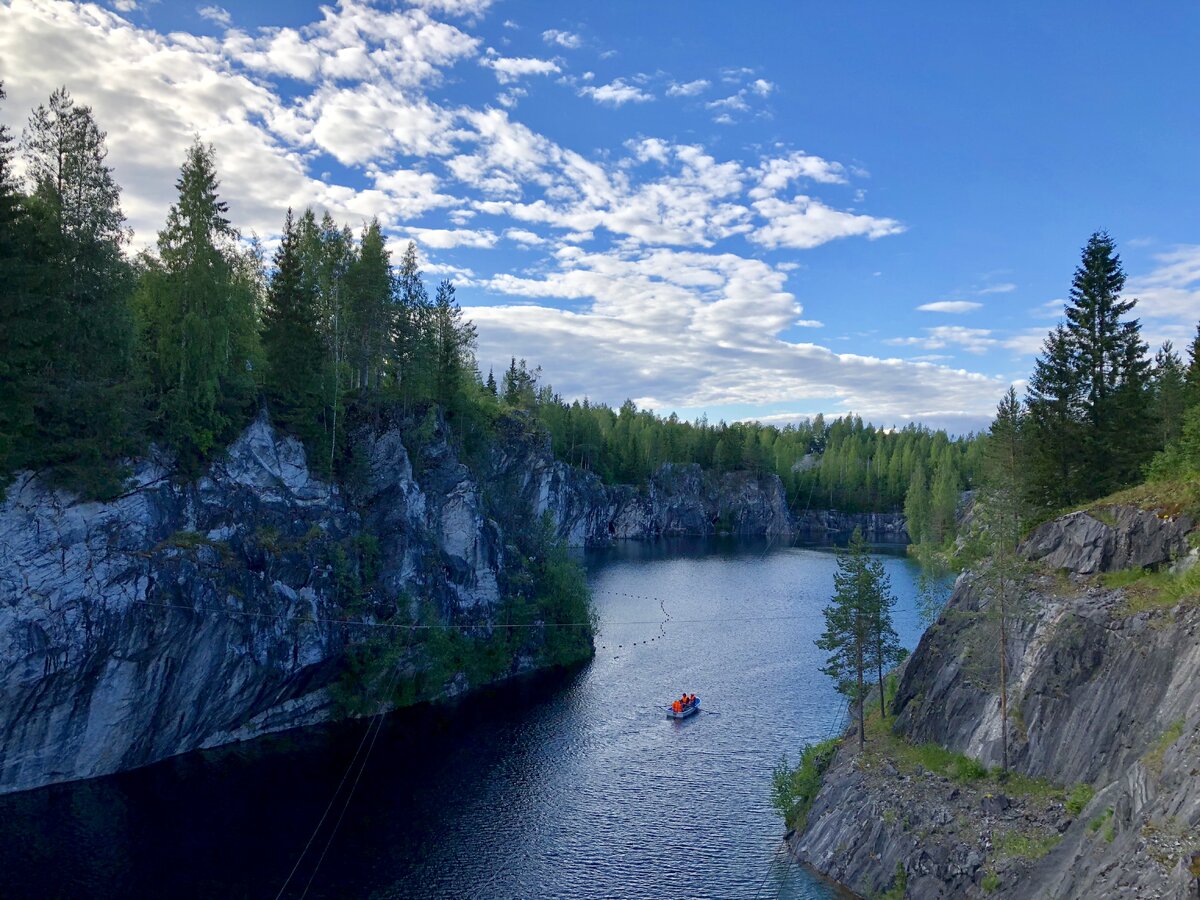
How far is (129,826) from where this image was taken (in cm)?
3631

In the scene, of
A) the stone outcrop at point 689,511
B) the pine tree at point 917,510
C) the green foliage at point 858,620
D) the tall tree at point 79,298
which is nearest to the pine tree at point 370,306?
the tall tree at point 79,298

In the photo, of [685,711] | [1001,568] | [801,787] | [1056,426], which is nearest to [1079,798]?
[1001,568]

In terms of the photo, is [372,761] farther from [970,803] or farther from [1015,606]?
[1015,606]

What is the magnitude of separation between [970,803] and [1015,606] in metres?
8.47

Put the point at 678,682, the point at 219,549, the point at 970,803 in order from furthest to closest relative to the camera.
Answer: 1. the point at 678,682
2. the point at 219,549
3. the point at 970,803

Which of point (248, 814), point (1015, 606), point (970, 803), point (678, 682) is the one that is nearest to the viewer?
point (970, 803)

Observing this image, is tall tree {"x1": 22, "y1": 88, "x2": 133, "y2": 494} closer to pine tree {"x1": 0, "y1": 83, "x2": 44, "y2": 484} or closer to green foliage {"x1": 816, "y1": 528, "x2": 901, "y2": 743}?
pine tree {"x1": 0, "y1": 83, "x2": 44, "y2": 484}

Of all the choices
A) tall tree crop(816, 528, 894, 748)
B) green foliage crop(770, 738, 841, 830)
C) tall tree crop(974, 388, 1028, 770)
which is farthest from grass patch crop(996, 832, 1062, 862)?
tall tree crop(816, 528, 894, 748)

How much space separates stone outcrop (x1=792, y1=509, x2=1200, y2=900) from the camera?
20.8 meters

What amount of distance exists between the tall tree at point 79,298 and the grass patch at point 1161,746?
Result: 47412 millimetres

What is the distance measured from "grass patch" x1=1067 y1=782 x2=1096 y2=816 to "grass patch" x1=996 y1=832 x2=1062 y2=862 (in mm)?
1381

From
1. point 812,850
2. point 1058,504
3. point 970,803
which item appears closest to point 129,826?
point 812,850

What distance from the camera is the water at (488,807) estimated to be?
32.7 m

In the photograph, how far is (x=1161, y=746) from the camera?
22516mm
